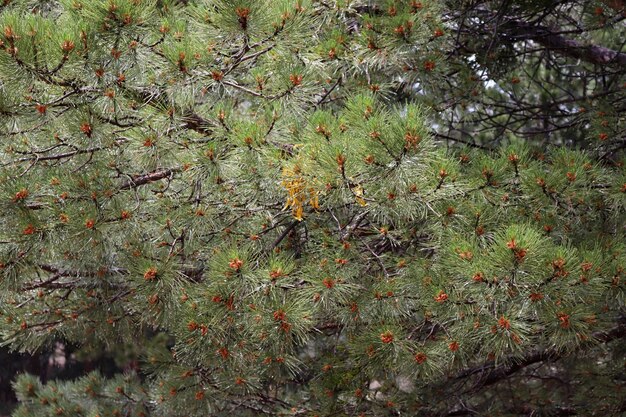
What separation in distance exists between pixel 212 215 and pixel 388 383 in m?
1.43

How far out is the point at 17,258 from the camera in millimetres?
2648

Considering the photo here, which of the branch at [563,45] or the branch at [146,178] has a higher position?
the branch at [563,45]

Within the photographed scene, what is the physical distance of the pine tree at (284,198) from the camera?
225cm

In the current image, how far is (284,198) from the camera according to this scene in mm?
2770

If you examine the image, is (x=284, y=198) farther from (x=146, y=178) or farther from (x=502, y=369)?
(x=502, y=369)

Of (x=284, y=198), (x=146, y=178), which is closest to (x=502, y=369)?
(x=284, y=198)

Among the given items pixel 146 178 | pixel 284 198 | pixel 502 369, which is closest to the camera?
pixel 284 198

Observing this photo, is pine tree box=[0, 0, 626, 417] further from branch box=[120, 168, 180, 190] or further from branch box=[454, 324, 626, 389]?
branch box=[454, 324, 626, 389]

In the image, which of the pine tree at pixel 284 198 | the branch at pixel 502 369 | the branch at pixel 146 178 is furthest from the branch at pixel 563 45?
the branch at pixel 146 178

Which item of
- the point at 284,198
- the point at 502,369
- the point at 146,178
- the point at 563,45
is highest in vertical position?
the point at 563,45

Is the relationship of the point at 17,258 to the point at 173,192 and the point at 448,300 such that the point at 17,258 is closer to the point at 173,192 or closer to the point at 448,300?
the point at 173,192

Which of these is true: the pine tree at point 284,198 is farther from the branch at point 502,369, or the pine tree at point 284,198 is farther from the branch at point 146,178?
the branch at point 502,369

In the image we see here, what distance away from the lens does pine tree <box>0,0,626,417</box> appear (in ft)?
7.39

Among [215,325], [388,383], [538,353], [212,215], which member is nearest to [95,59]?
[212,215]
